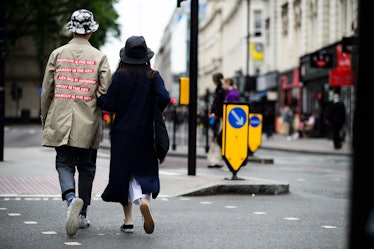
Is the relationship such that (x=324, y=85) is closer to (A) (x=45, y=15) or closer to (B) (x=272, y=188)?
(A) (x=45, y=15)

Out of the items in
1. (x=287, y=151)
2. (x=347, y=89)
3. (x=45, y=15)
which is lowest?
(x=287, y=151)

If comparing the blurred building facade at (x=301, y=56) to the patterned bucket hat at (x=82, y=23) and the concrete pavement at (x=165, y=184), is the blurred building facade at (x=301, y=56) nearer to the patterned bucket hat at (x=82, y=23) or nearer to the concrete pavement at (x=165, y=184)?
the concrete pavement at (x=165, y=184)

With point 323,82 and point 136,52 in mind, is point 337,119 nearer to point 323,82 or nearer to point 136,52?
point 323,82

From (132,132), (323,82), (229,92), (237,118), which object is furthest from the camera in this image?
(323,82)

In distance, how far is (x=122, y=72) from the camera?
686 cm

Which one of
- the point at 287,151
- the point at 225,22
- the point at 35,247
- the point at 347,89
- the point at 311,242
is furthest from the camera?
the point at 225,22

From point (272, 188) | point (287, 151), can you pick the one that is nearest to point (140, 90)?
point (272, 188)

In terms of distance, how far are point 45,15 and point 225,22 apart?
130 ft

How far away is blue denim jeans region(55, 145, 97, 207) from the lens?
6.97 meters

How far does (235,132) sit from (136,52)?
5.39 m

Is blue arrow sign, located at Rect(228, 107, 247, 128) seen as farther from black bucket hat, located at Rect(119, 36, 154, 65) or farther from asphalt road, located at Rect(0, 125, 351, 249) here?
black bucket hat, located at Rect(119, 36, 154, 65)

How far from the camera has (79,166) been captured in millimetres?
7090

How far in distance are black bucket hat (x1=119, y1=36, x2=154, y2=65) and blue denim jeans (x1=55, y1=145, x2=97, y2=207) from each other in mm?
872

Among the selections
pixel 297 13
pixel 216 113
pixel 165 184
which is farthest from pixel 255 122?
pixel 297 13
